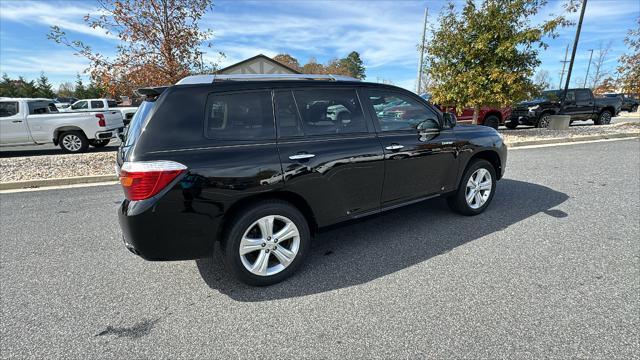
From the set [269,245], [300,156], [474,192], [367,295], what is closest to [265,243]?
[269,245]

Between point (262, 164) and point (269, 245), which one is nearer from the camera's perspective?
point (262, 164)

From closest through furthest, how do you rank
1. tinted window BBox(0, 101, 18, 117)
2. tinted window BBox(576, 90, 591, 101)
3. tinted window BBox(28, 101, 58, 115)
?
tinted window BBox(0, 101, 18, 117) < tinted window BBox(28, 101, 58, 115) < tinted window BBox(576, 90, 591, 101)

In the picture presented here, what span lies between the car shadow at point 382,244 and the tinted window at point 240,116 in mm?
1197

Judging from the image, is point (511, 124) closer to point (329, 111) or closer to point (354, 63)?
point (329, 111)

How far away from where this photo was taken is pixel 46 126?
9516 mm

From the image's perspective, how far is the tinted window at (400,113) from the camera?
334 cm

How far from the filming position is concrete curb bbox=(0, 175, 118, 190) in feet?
20.0

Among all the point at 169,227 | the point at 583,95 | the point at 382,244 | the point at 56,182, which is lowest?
the point at 56,182

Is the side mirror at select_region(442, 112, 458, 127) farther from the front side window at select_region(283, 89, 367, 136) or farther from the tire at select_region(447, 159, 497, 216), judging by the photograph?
the front side window at select_region(283, 89, 367, 136)

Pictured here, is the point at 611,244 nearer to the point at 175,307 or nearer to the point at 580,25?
the point at 175,307

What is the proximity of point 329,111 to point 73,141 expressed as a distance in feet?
33.5

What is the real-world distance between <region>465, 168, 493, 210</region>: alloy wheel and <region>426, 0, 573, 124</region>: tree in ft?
22.0

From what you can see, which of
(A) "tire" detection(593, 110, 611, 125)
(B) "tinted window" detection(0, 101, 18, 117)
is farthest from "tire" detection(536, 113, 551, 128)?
(B) "tinted window" detection(0, 101, 18, 117)

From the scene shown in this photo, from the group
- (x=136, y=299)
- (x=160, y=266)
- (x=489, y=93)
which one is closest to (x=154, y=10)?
(x=160, y=266)
